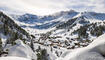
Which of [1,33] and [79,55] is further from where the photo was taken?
[1,33]

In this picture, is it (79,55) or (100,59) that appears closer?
(100,59)

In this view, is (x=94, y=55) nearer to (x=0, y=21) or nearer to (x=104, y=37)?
(x=104, y=37)

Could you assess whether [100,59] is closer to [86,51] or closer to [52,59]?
[86,51]

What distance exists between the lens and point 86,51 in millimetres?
9133

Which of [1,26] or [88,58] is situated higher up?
[88,58]

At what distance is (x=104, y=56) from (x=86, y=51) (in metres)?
1.01

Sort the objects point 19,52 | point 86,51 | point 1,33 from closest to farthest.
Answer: point 86,51 → point 19,52 → point 1,33

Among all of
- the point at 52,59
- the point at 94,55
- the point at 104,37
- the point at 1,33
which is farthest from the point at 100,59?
the point at 1,33

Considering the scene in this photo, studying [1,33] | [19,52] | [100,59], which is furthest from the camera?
[1,33]

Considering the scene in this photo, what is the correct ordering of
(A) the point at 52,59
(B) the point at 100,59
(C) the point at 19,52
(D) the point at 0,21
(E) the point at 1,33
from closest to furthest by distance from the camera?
(B) the point at 100,59, (C) the point at 19,52, (A) the point at 52,59, (E) the point at 1,33, (D) the point at 0,21

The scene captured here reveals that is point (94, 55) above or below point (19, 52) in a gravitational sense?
above

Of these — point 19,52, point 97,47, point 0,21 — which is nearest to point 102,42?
point 97,47

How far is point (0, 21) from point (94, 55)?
613ft

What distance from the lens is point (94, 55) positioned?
8.73m
